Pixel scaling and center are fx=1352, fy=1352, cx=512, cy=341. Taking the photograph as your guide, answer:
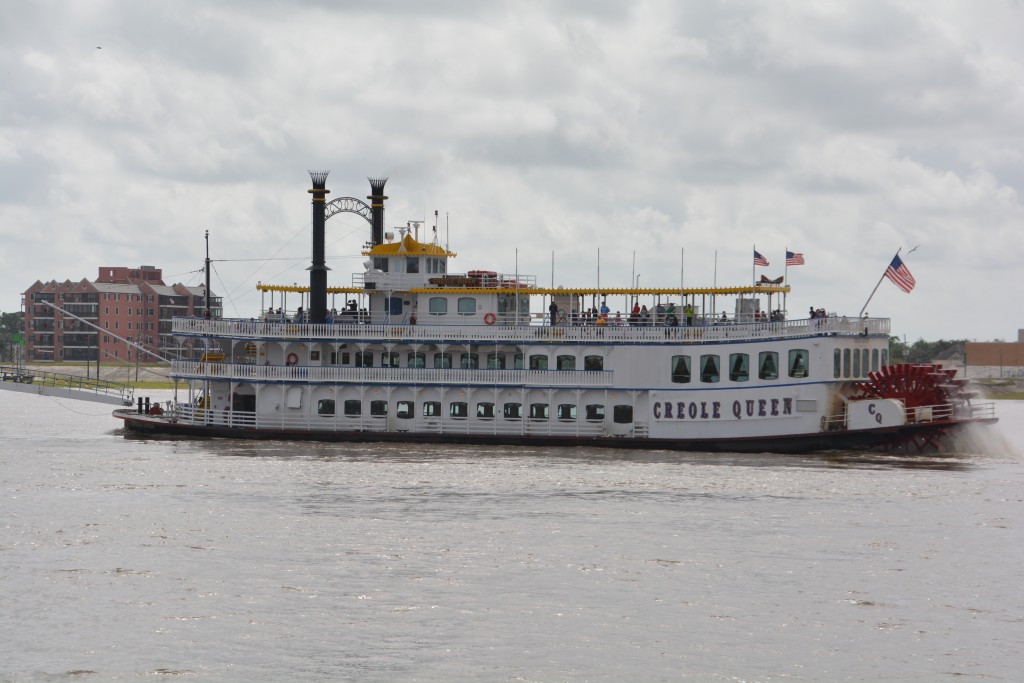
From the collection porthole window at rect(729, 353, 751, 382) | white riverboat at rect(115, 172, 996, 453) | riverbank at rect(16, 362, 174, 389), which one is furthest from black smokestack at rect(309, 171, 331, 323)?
riverbank at rect(16, 362, 174, 389)

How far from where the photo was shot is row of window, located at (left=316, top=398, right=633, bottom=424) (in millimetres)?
51562

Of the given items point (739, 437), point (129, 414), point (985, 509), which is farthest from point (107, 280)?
point (985, 509)

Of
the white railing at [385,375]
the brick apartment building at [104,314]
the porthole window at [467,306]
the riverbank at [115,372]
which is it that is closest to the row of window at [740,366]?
the white railing at [385,375]

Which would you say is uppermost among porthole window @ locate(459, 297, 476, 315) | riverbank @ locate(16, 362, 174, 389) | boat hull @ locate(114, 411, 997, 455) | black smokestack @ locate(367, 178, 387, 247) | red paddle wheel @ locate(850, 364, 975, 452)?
black smokestack @ locate(367, 178, 387, 247)

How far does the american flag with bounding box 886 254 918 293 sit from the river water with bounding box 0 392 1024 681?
625 centimetres

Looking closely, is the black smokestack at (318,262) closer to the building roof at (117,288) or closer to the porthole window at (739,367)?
the porthole window at (739,367)

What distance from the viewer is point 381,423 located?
5300 cm

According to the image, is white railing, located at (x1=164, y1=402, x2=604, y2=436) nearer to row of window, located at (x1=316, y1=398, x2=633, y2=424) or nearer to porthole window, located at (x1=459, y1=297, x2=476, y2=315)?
row of window, located at (x1=316, y1=398, x2=633, y2=424)

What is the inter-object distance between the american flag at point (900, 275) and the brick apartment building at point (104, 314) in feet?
454

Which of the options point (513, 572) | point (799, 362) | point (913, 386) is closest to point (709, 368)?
point (799, 362)

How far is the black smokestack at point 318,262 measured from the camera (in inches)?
2153

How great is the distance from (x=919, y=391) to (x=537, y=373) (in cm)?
1397

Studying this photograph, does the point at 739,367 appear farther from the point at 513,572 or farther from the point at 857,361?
the point at 513,572

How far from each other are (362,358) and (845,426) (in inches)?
737
